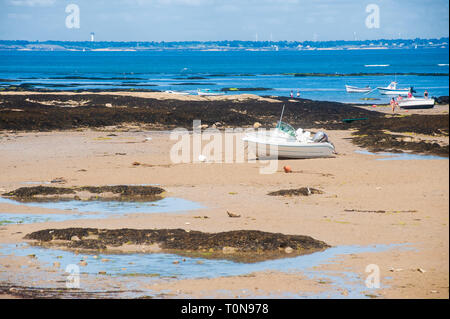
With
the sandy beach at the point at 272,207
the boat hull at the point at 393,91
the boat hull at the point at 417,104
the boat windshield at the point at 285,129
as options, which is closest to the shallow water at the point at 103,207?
the sandy beach at the point at 272,207

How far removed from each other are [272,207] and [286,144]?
25.8 ft

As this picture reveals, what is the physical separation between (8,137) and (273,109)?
20360 mm

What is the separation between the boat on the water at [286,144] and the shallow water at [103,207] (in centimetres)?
691

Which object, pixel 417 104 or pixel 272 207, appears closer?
pixel 272 207

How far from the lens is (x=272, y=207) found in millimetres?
18312

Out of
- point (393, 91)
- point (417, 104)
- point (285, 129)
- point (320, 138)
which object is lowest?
point (320, 138)

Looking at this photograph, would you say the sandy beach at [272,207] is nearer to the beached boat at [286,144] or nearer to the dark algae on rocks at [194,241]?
the beached boat at [286,144]

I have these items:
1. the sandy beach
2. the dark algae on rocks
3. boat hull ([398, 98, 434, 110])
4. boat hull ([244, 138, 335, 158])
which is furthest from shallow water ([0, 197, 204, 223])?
boat hull ([398, 98, 434, 110])

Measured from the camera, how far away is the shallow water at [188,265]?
1223 cm

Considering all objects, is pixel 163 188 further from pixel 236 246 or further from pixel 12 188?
pixel 236 246

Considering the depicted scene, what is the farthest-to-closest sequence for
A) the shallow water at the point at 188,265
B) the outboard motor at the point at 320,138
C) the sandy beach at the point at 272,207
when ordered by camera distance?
1. the outboard motor at the point at 320,138
2. the shallow water at the point at 188,265
3. the sandy beach at the point at 272,207

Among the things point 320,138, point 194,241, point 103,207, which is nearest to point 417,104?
point 320,138

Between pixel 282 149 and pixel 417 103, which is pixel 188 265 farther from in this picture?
pixel 417 103

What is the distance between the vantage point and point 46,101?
51.1 meters
